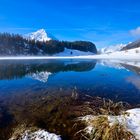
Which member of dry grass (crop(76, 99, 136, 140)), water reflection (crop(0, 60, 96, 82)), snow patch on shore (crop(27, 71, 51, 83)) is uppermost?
dry grass (crop(76, 99, 136, 140))

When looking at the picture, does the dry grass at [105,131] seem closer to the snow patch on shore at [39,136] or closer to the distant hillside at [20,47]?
the snow patch on shore at [39,136]

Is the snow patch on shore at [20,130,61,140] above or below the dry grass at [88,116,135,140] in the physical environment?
below

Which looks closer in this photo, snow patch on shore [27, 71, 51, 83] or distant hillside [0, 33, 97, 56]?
snow patch on shore [27, 71, 51, 83]

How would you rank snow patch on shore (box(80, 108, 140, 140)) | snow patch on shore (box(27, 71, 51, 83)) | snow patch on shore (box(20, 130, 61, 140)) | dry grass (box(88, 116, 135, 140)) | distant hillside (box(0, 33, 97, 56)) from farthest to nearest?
1. distant hillside (box(0, 33, 97, 56))
2. snow patch on shore (box(27, 71, 51, 83))
3. snow patch on shore (box(80, 108, 140, 140))
4. snow patch on shore (box(20, 130, 61, 140))
5. dry grass (box(88, 116, 135, 140))

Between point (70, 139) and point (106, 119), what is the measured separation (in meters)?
1.52

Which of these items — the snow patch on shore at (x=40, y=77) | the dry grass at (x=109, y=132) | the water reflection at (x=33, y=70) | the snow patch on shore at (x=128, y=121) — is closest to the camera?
the dry grass at (x=109, y=132)

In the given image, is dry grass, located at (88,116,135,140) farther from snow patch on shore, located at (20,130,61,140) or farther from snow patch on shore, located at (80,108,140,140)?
snow patch on shore, located at (20,130,61,140)

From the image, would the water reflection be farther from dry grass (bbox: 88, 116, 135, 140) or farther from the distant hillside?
the distant hillside

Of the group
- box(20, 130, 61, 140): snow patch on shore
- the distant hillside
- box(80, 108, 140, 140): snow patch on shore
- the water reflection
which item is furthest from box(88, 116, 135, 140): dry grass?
the distant hillside

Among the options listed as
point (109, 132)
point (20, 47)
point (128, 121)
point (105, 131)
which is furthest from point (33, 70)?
point (20, 47)

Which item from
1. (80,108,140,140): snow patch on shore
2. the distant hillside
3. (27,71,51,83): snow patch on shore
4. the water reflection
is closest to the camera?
(80,108,140,140): snow patch on shore

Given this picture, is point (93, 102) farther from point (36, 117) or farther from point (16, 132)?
point (16, 132)

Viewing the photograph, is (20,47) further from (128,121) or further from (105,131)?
(105,131)

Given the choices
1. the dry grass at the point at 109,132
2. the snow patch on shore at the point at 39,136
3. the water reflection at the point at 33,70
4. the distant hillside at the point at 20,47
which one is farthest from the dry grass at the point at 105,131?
the distant hillside at the point at 20,47
